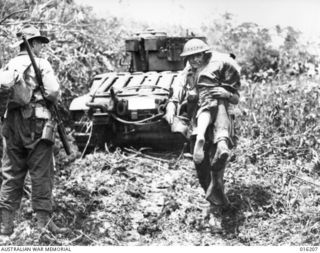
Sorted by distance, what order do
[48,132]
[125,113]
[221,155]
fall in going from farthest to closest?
[125,113]
[221,155]
[48,132]

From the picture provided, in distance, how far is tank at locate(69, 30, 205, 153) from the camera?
7.92 metres

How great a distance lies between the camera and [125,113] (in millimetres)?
7930

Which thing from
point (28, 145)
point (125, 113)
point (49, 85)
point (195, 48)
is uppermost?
point (195, 48)

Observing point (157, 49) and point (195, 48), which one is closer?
point (195, 48)

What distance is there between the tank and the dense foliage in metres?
0.23

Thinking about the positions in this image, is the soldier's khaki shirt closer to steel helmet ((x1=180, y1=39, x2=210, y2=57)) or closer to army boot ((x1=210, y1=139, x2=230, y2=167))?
steel helmet ((x1=180, y1=39, x2=210, y2=57))

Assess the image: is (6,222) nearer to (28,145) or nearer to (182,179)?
(28,145)

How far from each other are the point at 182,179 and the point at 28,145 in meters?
2.34

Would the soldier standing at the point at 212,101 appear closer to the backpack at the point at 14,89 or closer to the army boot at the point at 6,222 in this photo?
the backpack at the point at 14,89

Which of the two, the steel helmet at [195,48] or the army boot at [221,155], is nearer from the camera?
the army boot at [221,155]

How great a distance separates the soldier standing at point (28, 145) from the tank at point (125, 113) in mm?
2340

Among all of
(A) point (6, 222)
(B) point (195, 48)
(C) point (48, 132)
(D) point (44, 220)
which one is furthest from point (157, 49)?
(A) point (6, 222)

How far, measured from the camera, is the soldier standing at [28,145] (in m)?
5.41

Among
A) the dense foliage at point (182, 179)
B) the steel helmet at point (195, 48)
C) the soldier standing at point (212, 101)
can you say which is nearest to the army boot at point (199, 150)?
the soldier standing at point (212, 101)
